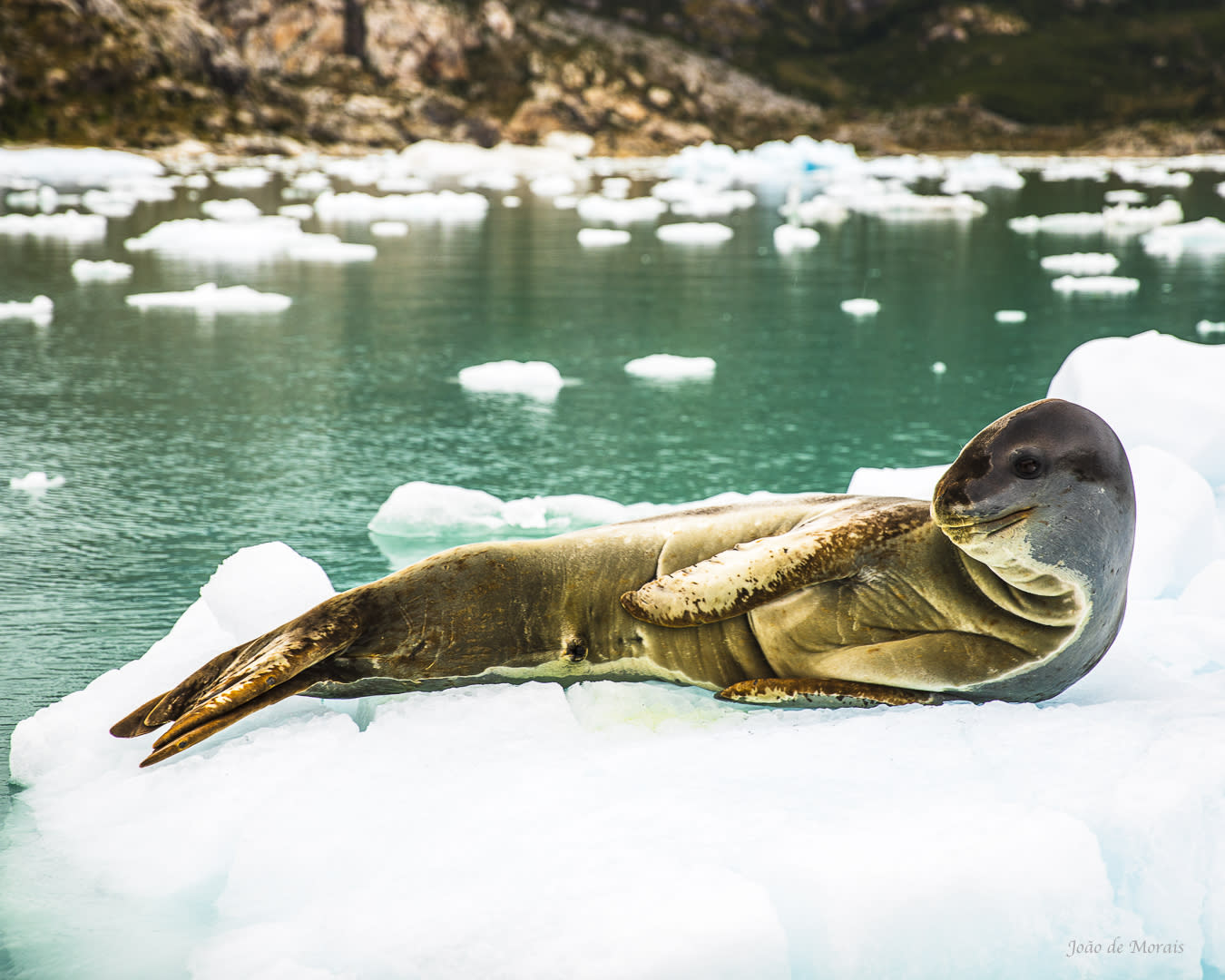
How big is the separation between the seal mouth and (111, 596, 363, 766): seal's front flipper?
4.86 ft

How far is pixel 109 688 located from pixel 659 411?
5.31 meters

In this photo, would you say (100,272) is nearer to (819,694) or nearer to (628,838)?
(819,694)

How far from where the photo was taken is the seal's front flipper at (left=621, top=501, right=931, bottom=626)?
2.96 meters

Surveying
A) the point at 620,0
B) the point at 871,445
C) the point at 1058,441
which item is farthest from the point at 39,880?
the point at 620,0

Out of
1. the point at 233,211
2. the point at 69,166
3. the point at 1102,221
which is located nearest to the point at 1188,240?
the point at 1102,221

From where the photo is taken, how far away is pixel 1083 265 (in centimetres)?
1539

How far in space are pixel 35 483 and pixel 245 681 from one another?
166 inches

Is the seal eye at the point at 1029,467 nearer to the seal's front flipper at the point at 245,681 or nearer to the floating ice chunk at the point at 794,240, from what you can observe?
the seal's front flipper at the point at 245,681

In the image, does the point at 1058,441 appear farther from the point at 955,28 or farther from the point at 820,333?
the point at 955,28

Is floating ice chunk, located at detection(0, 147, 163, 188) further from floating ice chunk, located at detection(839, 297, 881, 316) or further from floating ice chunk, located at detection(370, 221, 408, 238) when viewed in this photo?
floating ice chunk, located at detection(839, 297, 881, 316)

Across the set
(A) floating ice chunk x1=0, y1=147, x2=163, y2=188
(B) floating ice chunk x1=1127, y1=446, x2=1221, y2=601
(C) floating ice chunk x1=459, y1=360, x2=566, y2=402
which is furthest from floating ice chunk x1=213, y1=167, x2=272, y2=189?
(B) floating ice chunk x1=1127, y1=446, x2=1221, y2=601

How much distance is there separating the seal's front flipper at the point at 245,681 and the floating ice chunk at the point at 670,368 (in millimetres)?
6374

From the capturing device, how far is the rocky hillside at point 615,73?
144 feet

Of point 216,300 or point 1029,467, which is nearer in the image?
point 1029,467
